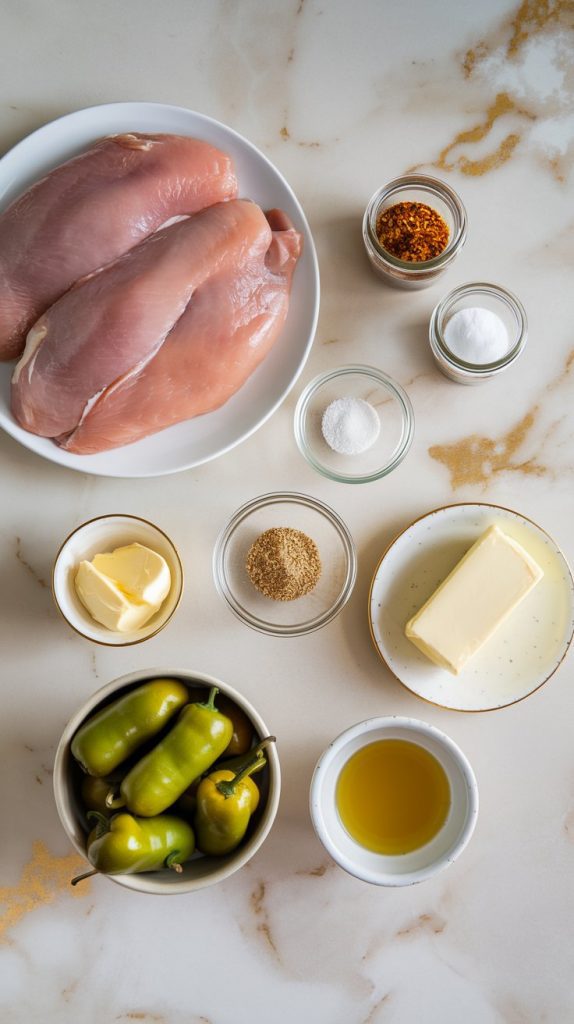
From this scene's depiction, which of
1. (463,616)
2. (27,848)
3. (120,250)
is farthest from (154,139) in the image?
(27,848)

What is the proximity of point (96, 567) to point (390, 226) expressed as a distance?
0.81m

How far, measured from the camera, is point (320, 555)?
5.42ft

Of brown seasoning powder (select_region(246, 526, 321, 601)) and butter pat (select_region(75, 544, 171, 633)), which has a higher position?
brown seasoning powder (select_region(246, 526, 321, 601))

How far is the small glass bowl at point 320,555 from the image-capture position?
1.64 metres

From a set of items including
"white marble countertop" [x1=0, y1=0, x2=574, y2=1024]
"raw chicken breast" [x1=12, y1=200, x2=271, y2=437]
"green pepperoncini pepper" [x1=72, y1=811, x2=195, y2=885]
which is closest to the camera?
"green pepperoncini pepper" [x1=72, y1=811, x2=195, y2=885]

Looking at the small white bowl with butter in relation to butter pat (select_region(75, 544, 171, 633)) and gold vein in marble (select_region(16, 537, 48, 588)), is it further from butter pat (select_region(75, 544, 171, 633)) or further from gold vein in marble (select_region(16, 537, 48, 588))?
gold vein in marble (select_region(16, 537, 48, 588))

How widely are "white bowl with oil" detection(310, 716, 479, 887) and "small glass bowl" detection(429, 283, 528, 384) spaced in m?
0.63

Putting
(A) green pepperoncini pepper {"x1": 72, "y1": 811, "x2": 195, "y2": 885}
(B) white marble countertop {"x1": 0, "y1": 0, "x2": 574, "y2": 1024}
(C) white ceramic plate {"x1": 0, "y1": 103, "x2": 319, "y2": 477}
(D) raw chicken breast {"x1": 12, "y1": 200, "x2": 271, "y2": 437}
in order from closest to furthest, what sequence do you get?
1. (A) green pepperoncini pepper {"x1": 72, "y1": 811, "x2": 195, "y2": 885}
2. (D) raw chicken breast {"x1": 12, "y1": 200, "x2": 271, "y2": 437}
3. (C) white ceramic plate {"x1": 0, "y1": 103, "x2": 319, "y2": 477}
4. (B) white marble countertop {"x1": 0, "y1": 0, "x2": 574, "y2": 1024}

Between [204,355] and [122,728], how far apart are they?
639 millimetres

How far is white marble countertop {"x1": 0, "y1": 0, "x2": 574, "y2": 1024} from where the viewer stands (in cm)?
165

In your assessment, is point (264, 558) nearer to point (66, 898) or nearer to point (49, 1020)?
point (66, 898)

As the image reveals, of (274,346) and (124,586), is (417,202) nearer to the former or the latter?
(274,346)

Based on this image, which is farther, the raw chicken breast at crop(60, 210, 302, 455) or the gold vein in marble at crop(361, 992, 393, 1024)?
the gold vein in marble at crop(361, 992, 393, 1024)

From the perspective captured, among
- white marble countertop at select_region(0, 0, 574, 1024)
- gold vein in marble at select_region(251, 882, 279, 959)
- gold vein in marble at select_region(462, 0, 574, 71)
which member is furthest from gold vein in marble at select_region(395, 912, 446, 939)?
gold vein in marble at select_region(462, 0, 574, 71)
